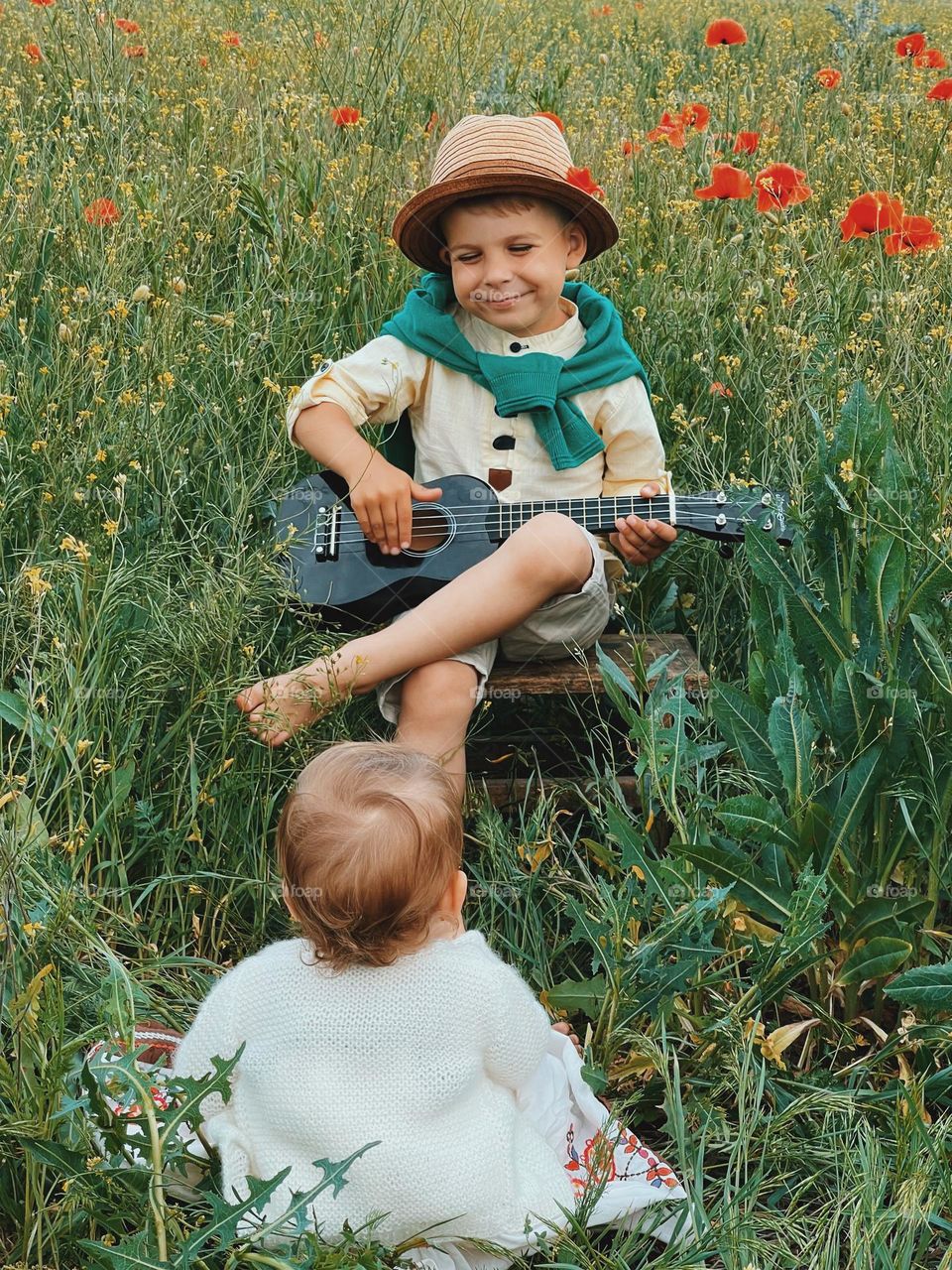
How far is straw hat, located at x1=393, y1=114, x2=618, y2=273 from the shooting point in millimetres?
2674

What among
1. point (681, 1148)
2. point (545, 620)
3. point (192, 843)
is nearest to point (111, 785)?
point (192, 843)

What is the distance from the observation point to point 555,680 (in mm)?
2574

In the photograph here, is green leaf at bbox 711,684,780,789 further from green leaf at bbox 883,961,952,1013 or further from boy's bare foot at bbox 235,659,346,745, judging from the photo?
boy's bare foot at bbox 235,659,346,745

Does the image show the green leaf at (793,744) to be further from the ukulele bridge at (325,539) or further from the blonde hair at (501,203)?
the blonde hair at (501,203)

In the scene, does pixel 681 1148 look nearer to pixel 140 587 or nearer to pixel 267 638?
pixel 267 638

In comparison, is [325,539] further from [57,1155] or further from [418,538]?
[57,1155]

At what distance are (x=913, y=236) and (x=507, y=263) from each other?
0.96m

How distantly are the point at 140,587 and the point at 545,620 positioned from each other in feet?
2.44

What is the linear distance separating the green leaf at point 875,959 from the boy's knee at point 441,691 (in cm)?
85

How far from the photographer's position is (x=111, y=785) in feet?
7.09

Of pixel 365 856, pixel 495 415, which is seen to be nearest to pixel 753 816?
pixel 365 856

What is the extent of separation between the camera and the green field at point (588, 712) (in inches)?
67.0

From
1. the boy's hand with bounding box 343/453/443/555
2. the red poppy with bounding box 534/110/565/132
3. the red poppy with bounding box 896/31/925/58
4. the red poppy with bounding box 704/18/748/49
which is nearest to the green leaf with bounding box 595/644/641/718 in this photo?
the boy's hand with bounding box 343/453/443/555

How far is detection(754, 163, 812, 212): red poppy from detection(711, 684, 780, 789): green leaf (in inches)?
59.3
